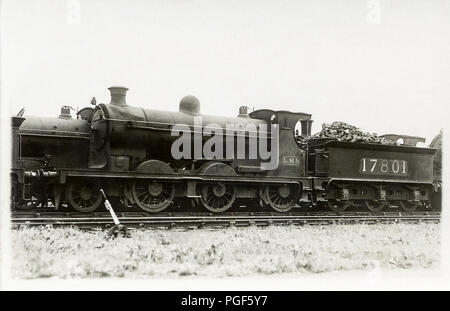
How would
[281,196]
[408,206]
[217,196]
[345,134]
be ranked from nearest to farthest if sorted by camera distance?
[217,196]
[281,196]
[345,134]
[408,206]

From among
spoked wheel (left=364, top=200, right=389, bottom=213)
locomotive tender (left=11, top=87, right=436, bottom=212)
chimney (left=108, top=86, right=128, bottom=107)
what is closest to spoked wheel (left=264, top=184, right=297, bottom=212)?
locomotive tender (left=11, top=87, right=436, bottom=212)

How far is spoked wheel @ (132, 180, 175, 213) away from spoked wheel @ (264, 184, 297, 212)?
2.80m

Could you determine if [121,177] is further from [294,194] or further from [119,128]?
[294,194]

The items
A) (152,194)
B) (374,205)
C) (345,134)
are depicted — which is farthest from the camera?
(374,205)

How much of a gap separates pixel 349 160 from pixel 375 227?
319cm

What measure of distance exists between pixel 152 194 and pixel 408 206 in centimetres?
917

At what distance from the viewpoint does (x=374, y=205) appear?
51.4ft

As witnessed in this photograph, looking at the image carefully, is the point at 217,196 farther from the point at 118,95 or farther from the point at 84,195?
the point at 118,95

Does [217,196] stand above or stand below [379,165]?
below

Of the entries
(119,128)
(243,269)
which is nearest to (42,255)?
(243,269)

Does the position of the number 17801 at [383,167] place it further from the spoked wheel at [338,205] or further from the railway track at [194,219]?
the railway track at [194,219]

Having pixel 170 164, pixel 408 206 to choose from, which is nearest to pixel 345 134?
pixel 408 206

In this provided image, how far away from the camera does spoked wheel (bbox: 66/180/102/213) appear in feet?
36.6
